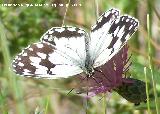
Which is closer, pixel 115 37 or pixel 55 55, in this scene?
pixel 115 37

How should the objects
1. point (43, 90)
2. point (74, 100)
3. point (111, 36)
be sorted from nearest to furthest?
point (111, 36)
point (43, 90)
point (74, 100)

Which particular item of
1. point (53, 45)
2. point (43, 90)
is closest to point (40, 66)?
point (53, 45)

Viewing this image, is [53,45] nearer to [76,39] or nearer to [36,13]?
[76,39]

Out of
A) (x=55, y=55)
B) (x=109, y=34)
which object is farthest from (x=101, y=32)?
(x=55, y=55)

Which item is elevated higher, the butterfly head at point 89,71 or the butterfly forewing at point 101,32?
the butterfly forewing at point 101,32

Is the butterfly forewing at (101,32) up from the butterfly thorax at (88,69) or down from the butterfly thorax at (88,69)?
up

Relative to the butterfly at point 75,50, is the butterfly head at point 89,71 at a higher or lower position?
lower

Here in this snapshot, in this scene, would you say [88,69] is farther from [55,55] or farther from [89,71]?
[55,55]
